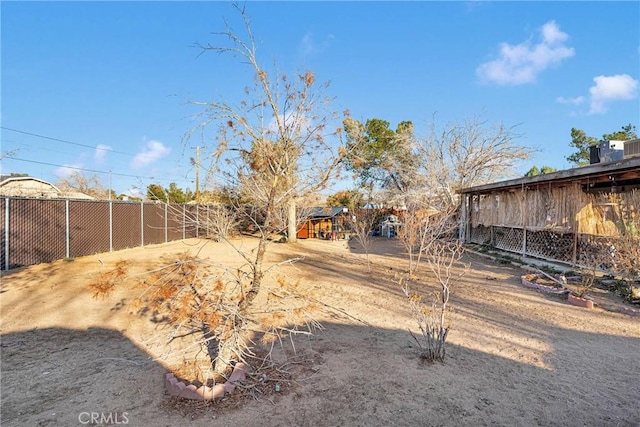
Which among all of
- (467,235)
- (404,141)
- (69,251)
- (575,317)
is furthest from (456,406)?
(404,141)

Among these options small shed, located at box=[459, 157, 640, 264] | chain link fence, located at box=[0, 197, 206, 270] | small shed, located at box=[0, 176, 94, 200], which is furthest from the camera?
small shed, located at box=[0, 176, 94, 200]

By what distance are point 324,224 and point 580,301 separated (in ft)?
52.2

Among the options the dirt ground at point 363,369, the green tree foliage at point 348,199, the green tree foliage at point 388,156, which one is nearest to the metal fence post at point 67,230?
the dirt ground at point 363,369

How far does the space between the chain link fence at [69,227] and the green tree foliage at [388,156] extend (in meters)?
12.7

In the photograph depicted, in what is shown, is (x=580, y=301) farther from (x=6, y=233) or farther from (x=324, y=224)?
(x=324, y=224)

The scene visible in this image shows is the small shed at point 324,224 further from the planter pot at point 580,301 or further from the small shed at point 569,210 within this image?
the planter pot at point 580,301

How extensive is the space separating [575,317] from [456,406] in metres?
3.74

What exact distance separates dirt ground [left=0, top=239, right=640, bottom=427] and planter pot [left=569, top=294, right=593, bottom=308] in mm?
138

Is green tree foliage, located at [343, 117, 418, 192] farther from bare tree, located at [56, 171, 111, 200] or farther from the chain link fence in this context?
bare tree, located at [56, 171, 111, 200]

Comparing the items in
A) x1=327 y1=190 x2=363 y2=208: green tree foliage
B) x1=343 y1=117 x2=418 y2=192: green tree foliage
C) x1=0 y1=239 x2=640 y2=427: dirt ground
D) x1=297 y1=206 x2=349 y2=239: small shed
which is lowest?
x1=0 y1=239 x2=640 y2=427: dirt ground

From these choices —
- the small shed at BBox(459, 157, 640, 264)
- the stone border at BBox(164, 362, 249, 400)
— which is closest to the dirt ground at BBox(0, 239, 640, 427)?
the stone border at BBox(164, 362, 249, 400)

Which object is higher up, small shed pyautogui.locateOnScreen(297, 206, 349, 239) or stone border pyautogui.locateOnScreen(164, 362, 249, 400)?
small shed pyautogui.locateOnScreen(297, 206, 349, 239)

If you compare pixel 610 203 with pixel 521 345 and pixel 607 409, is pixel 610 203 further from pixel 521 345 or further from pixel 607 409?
pixel 607 409

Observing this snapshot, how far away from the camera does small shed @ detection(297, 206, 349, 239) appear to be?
19672mm
